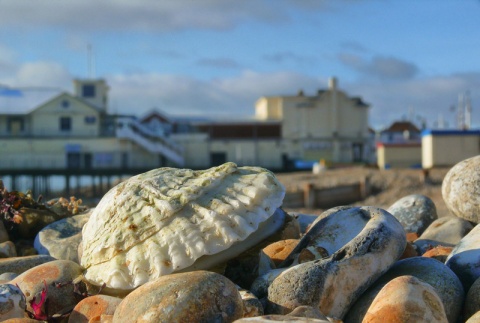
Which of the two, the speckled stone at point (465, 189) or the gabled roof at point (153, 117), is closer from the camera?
the speckled stone at point (465, 189)

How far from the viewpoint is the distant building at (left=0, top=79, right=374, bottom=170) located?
239ft

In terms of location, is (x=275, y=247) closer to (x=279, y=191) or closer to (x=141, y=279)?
(x=279, y=191)

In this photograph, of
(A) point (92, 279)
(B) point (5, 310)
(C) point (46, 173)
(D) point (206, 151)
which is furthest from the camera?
(D) point (206, 151)

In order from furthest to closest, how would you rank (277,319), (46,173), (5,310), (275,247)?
(46,173) < (275,247) < (5,310) < (277,319)

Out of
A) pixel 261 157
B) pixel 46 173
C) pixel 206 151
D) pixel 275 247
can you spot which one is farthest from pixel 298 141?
pixel 275 247

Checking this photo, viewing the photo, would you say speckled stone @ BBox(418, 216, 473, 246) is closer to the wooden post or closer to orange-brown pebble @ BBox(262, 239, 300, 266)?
orange-brown pebble @ BBox(262, 239, 300, 266)

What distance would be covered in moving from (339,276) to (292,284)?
1.25 ft

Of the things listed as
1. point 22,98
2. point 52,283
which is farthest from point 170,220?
point 22,98

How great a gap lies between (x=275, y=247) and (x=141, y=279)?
1.78 m

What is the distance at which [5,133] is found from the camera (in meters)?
73.6

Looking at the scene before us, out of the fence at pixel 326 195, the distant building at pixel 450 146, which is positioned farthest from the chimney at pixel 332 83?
the fence at pixel 326 195

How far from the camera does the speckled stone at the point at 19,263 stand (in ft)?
26.6

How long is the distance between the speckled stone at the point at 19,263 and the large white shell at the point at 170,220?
0.71 meters

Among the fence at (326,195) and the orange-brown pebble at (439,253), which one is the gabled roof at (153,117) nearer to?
the fence at (326,195)
